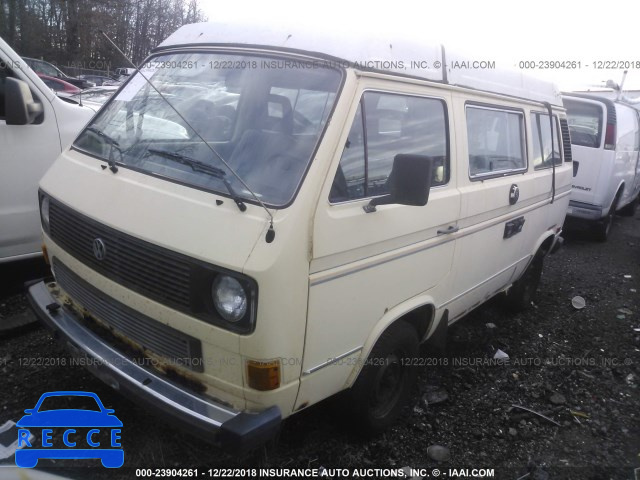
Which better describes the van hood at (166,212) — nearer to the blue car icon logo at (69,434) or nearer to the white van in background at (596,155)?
the blue car icon logo at (69,434)

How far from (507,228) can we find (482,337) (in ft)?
3.95

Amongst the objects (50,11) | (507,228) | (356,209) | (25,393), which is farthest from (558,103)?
(50,11)

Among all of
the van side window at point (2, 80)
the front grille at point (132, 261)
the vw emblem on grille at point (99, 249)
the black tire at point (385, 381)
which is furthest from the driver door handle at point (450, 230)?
the van side window at point (2, 80)

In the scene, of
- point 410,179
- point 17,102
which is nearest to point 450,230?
point 410,179

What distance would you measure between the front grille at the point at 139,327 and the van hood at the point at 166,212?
1.32 ft

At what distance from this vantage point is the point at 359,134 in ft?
7.80

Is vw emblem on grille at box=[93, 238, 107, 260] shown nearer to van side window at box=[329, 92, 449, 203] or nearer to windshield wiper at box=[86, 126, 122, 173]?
windshield wiper at box=[86, 126, 122, 173]

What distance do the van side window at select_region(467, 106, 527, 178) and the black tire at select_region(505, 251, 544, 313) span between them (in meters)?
1.35

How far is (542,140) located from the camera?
171 inches

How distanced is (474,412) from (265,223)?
2240mm

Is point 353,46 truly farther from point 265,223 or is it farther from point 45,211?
point 45,211

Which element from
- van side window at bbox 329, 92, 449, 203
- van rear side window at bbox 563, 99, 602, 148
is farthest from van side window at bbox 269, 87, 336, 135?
van rear side window at bbox 563, 99, 602, 148

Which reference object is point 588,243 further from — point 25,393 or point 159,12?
point 159,12

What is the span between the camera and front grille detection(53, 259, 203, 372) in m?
2.21
